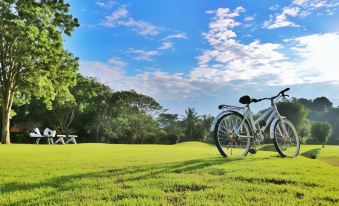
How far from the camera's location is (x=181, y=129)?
7238 centimetres

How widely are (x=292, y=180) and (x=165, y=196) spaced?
8.40ft

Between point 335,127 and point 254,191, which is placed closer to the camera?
point 254,191

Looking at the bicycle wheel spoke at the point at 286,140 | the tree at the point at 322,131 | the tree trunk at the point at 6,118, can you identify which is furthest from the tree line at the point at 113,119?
the bicycle wheel spoke at the point at 286,140

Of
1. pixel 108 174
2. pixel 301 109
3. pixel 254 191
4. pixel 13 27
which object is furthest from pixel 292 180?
pixel 301 109

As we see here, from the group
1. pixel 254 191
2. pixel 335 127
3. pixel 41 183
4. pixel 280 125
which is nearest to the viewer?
pixel 254 191

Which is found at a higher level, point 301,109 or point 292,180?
point 301,109

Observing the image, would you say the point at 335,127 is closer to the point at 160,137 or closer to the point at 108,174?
the point at 160,137

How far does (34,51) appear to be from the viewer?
2639cm

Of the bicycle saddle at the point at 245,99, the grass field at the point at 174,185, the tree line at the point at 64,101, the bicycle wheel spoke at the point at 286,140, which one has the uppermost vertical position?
the tree line at the point at 64,101

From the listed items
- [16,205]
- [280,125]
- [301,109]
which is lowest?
[16,205]

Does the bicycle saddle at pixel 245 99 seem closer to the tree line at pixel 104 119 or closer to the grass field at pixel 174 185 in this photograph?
the grass field at pixel 174 185

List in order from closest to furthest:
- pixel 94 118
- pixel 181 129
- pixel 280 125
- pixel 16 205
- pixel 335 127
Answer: pixel 16 205, pixel 280 125, pixel 94 118, pixel 181 129, pixel 335 127

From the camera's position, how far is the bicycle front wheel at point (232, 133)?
9711 millimetres

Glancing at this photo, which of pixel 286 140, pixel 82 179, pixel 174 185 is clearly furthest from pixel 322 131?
pixel 82 179
